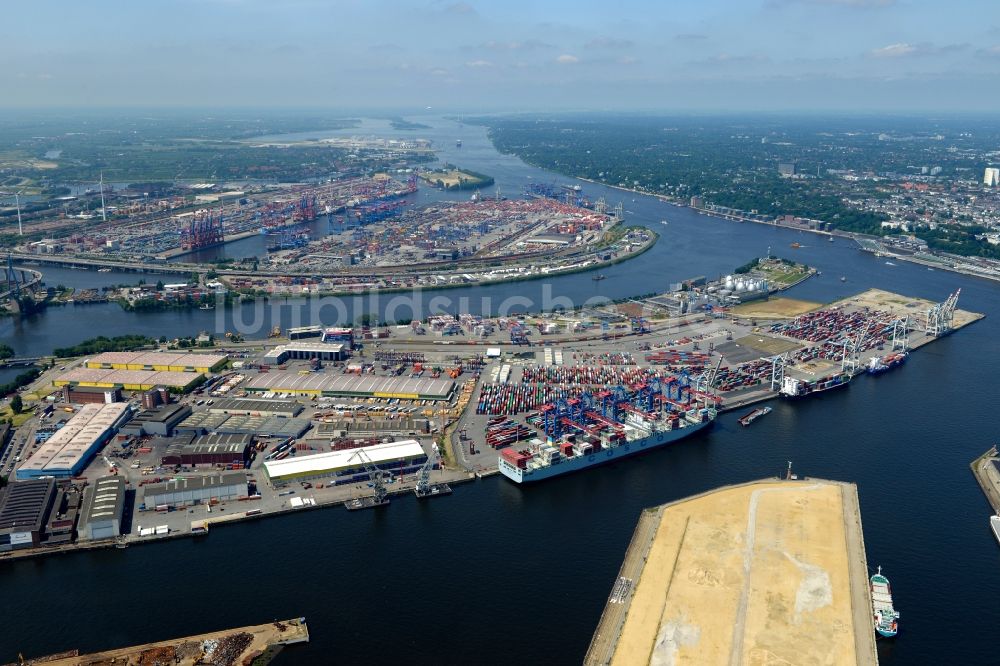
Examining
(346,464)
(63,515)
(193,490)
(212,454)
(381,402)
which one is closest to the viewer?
(63,515)

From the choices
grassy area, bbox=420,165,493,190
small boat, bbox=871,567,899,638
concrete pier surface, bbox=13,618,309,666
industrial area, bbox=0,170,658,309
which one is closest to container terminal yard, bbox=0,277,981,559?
concrete pier surface, bbox=13,618,309,666

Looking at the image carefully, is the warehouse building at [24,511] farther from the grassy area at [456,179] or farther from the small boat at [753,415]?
the grassy area at [456,179]

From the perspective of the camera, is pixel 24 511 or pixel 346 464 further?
pixel 346 464

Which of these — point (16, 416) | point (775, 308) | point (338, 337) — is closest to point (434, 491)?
point (338, 337)

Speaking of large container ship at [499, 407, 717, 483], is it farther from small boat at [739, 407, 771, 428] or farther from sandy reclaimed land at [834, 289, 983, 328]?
sandy reclaimed land at [834, 289, 983, 328]

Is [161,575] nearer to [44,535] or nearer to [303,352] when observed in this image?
[44,535]

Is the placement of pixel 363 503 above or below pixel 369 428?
below

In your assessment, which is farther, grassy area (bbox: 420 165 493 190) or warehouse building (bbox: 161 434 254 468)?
grassy area (bbox: 420 165 493 190)

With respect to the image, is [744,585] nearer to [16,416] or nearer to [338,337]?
[338,337]
